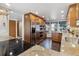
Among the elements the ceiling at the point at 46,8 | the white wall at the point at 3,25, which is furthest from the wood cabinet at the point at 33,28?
the white wall at the point at 3,25

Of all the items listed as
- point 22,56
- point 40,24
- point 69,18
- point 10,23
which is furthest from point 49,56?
point 10,23

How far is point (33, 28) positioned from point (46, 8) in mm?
445

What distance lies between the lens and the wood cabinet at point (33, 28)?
1904 mm

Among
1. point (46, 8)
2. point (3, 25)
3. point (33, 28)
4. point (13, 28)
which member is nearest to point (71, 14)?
point (46, 8)

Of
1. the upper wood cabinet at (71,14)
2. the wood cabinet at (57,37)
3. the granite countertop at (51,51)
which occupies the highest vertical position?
the upper wood cabinet at (71,14)

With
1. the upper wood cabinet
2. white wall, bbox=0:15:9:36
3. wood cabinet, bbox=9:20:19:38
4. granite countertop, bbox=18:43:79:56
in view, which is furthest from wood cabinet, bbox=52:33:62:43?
white wall, bbox=0:15:9:36

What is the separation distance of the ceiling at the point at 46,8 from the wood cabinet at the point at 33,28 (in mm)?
105

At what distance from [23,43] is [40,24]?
1.57 ft

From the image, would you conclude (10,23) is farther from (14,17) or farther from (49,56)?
(49,56)

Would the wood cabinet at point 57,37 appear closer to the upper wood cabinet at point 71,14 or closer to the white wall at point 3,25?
the upper wood cabinet at point 71,14

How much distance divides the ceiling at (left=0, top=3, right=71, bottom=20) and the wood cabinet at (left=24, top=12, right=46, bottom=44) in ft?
0.34

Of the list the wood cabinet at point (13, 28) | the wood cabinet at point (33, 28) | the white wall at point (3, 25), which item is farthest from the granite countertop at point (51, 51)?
the white wall at point (3, 25)

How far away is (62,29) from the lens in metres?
1.91

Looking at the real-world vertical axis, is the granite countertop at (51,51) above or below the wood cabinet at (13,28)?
below
